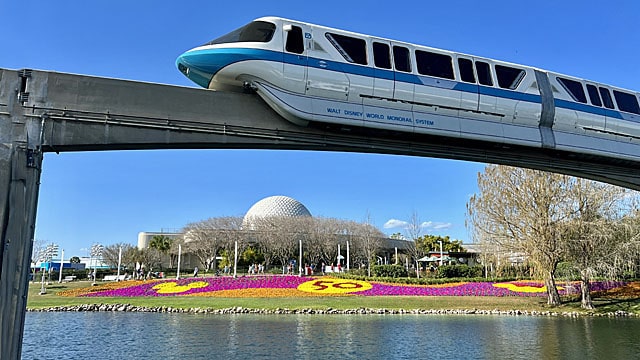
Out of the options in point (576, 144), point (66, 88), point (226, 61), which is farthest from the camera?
point (576, 144)

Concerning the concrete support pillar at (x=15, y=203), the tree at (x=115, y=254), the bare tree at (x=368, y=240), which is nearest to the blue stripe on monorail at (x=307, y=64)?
the concrete support pillar at (x=15, y=203)

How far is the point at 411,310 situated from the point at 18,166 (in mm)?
28904

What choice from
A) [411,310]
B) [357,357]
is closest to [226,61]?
[357,357]

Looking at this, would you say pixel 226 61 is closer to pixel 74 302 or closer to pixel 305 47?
pixel 305 47

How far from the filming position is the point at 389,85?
14.0 meters

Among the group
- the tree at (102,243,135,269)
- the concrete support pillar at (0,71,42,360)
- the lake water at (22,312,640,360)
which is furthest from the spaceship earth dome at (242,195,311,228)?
the concrete support pillar at (0,71,42,360)

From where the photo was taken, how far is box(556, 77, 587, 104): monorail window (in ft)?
58.5

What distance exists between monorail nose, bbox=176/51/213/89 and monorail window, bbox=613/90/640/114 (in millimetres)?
15915

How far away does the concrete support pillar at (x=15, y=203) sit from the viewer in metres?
10.1

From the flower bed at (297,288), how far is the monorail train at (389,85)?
1068 inches

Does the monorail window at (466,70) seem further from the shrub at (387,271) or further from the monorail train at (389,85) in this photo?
the shrub at (387,271)

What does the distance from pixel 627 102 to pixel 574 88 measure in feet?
10.5

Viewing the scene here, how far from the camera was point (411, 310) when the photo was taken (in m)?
34.6

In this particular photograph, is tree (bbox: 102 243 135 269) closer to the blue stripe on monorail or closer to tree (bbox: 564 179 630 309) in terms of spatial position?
tree (bbox: 564 179 630 309)
